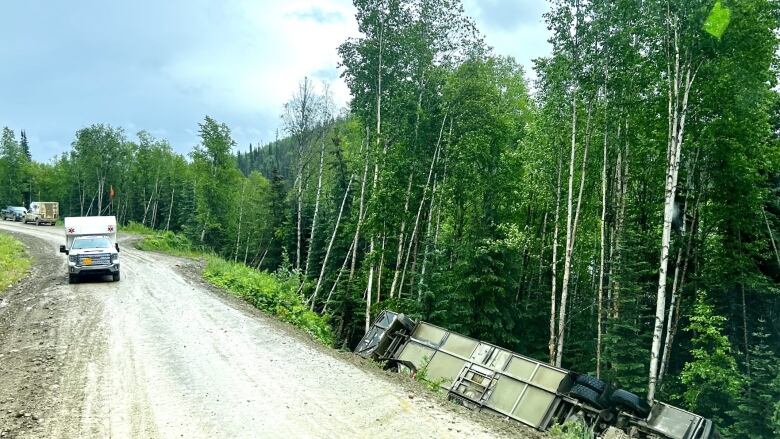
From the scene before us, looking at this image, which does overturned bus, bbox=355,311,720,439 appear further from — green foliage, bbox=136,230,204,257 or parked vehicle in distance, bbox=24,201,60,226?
parked vehicle in distance, bbox=24,201,60,226

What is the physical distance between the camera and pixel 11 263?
22547 millimetres

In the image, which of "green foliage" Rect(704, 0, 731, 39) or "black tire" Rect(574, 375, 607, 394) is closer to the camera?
"black tire" Rect(574, 375, 607, 394)

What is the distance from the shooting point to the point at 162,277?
21297 mm

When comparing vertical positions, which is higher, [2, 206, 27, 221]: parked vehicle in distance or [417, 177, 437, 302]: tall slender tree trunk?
[417, 177, 437, 302]: tall slender tree trunk

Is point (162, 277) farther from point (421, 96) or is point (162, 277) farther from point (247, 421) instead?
point (247, 421)

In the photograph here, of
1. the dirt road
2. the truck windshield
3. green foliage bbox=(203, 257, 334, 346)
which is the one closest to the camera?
the dirt road

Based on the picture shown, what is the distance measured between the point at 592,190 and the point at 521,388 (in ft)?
45.1

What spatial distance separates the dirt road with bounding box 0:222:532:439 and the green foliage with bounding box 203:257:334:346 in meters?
1.98

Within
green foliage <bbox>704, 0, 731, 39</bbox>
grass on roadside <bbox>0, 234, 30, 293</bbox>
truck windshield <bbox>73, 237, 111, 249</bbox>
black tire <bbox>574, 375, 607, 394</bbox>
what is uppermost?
green foliage <bbox>704, 0, 731, 39</bbox>

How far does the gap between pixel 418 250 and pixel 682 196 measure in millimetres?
12987

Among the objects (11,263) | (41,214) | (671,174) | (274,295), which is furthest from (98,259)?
(41,214)

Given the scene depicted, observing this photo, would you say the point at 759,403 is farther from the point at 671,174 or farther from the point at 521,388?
the point at 521,388

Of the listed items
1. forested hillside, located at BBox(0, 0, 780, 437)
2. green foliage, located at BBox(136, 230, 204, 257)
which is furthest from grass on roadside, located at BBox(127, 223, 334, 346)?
green foliage, located at BBox(136, 230, 204, 257)

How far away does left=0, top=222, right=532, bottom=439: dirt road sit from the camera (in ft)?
22.9
